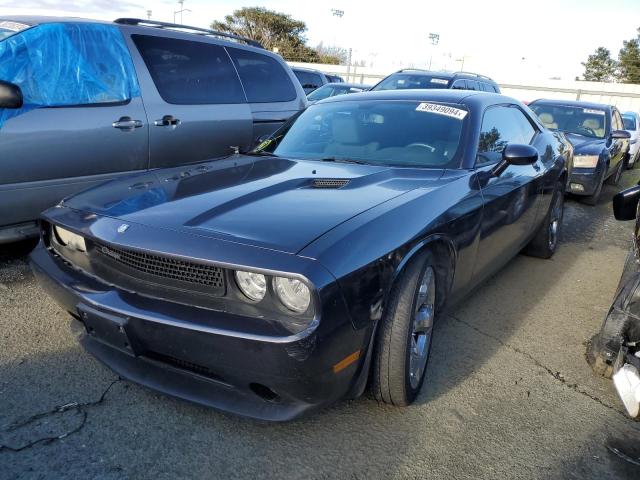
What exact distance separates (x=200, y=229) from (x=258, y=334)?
508 millimetres

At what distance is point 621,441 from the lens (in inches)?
97.2

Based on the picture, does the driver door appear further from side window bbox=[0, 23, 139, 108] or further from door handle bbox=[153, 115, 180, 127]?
side window bbox=[0, 23, 139, 108]

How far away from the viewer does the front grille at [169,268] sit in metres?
2.12

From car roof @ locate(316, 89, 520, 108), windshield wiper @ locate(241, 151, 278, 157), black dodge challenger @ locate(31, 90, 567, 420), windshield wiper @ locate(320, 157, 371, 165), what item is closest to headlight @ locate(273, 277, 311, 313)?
black dodge challenger @ locate(31, 90, 567, 420)

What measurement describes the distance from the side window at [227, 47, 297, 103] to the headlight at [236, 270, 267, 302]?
12.5ft

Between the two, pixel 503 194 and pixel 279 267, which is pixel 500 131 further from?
pixel 279 267

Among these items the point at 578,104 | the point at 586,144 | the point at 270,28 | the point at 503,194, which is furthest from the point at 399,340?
the point at 270,28

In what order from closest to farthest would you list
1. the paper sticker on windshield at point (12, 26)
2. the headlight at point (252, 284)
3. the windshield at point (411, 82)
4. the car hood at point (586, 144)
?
1. the headlight at point (252, 284)
2. the paper sticker on windshield at point (12, 26)
3. the car hood at point (586, 144)
4. the windshield at point (411, 82)

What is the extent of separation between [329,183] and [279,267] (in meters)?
1.02

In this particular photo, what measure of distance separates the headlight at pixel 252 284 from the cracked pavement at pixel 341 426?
68cm

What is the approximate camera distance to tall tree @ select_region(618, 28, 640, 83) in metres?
56.4

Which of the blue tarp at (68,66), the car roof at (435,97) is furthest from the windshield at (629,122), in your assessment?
the blue tarp at (68,66)

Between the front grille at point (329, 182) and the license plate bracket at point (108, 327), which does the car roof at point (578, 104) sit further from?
the license plate bracket at point (108, 327)

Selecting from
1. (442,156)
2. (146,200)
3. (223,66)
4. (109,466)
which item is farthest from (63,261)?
(223,66)
